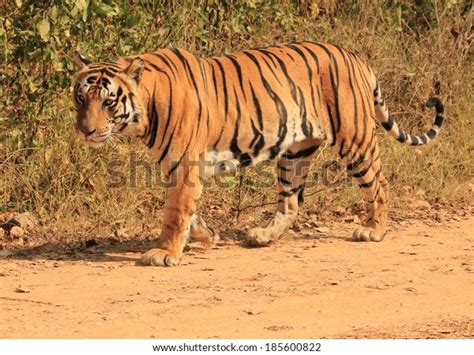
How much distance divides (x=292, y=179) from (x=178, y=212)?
1210 mm

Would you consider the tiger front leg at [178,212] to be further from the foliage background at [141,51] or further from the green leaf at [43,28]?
the green leaf at [43,28]

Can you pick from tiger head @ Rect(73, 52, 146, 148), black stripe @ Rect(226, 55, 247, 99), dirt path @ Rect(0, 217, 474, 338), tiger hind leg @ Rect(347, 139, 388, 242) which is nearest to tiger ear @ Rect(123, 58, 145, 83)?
tiger head @ Rect(73, 52, 146, 148)

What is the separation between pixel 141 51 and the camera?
29.6 ft

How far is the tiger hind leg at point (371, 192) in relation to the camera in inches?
317

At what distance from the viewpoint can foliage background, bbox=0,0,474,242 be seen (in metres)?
8.38

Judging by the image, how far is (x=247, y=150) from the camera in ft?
25.4

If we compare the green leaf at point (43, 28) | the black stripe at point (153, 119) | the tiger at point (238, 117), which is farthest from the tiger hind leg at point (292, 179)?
the green leaf at point (43, 28)

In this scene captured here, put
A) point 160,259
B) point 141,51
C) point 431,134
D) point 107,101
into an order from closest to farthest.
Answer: point 107,101 → point 160,259 → point 431,134 → point 141,51

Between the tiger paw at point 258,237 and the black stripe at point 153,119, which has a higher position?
the black stripe at point 153,119

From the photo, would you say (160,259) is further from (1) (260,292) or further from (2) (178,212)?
(1) (260,292)

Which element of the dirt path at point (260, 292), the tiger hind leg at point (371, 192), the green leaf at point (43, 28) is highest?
the green leaf at point (43, 28)

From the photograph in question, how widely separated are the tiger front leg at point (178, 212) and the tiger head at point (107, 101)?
38 cm

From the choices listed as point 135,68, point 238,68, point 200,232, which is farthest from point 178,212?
point 238,68

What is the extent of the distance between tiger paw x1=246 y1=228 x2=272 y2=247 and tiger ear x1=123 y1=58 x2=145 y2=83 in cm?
139
